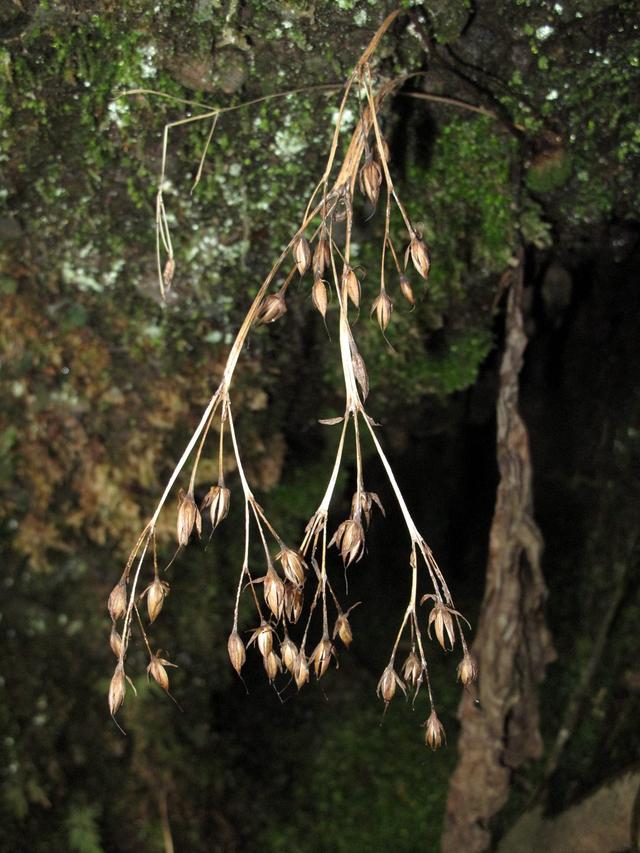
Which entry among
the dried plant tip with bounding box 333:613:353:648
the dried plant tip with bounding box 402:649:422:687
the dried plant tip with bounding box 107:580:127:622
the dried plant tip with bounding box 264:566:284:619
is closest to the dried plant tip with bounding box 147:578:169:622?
the dried plant tip with bounding box 107:580:127:622

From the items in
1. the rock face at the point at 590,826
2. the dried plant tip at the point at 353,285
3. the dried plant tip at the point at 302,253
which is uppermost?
the dried plant tip at the point at 302,253

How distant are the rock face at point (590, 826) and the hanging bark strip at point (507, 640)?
280 mm

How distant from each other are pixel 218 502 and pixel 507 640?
1047 millimetres

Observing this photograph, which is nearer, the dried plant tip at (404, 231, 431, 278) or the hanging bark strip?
the dried plant tip at (404, 231, 431, 278)

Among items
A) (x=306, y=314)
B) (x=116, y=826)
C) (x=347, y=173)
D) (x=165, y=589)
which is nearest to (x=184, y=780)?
(x=116, y=826)

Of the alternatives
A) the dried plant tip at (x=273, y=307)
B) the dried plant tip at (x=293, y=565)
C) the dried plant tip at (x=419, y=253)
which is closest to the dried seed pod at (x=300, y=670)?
the dried plant tip at (x=293, y=565)

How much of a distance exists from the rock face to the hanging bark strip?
0.92ft

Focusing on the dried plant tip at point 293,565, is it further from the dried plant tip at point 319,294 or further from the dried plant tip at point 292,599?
the dried plant tip at point 319,294

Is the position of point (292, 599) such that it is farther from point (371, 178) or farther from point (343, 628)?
point (371, 178)

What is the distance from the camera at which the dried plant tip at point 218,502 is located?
122 centimetres

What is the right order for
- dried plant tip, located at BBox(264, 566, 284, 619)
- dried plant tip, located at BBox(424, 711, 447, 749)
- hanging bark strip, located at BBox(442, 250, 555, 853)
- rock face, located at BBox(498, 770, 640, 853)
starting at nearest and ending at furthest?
dried plant tip, located at BBox(264, 566, 284, 619) → dried plant tip, located at BBox(424, 711, 447, 749) → hanging bark strip, located at BBox(442, 250, 555, 853) → rock face, located at BBox(498, 770, 640, 853)

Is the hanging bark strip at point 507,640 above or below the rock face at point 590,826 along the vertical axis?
above

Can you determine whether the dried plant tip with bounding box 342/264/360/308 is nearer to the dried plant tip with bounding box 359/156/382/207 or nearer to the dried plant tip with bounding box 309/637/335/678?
the dried plant tip with bounding box 359/156/382/207

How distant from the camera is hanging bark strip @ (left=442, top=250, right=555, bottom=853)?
182 centimetres
